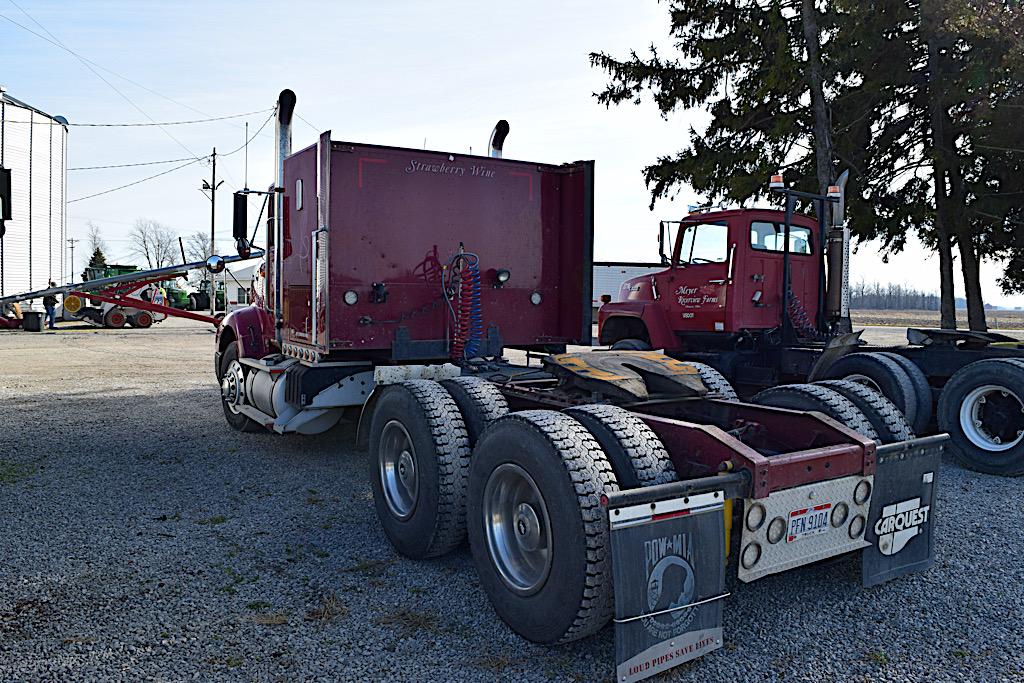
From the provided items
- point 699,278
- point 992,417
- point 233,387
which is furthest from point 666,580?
point 699,278

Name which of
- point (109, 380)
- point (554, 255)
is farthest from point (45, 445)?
point (109, 380)

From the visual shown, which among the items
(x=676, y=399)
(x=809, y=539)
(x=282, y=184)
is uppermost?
(x=282, y=184)

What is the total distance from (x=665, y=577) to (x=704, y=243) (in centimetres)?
739

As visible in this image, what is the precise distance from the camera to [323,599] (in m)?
4.04

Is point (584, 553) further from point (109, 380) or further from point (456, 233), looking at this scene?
point (109, 380)

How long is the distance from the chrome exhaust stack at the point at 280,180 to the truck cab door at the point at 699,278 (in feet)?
16.1

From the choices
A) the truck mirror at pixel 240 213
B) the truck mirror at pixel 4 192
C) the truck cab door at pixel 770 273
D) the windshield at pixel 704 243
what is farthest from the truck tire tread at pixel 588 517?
the truck mirror at pixel 4 192

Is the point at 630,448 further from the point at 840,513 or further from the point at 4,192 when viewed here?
the point at 4,192

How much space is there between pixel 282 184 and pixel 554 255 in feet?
8.62

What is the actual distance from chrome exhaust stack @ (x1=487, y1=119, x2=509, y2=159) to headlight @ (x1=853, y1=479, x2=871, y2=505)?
16.6 feet

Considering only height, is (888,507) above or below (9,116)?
A: below

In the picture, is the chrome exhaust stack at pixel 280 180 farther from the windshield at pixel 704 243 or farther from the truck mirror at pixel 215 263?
the windshield at pixel 704 243

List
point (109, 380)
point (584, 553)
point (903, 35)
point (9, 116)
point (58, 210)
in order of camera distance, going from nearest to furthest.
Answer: point (584, 553), point (109, 380), point (903, 35), point (9, 116), point (58, 210)

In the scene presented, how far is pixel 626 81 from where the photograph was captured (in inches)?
768
